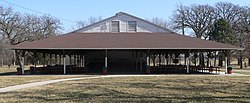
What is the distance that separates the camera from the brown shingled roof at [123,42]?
31.2 m

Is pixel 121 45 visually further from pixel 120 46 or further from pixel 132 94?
pixel 132 94

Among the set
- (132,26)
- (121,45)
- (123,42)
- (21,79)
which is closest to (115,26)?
(132,26)

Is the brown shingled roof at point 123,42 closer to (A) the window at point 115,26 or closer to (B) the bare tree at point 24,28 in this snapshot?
(A) the window at point 115,26

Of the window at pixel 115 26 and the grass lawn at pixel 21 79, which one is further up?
the window at pixel 115 26

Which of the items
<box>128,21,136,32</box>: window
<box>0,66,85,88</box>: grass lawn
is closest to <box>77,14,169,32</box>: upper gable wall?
<box>128,21,136,32</box>: window

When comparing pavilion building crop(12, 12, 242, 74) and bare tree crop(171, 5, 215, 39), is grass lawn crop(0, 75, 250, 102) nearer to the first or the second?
pavilion building crop(12, 12, 242, 74)

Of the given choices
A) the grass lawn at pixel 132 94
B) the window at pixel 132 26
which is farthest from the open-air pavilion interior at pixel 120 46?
the grass lawn at pixel 132 94

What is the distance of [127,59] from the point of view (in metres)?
40.4

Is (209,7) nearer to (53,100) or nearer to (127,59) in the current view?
(127,59)

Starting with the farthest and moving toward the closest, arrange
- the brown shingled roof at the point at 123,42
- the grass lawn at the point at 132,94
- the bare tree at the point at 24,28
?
the bare tree at the point at 24,28 → the brown shingled roof at the point at 123,42 → the grass lawn at the point at 132,94

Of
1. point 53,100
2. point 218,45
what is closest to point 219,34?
point 218,45

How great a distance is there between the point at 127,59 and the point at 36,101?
27.8m

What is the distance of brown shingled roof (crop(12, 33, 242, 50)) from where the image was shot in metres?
31.2

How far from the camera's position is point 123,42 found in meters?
32.9
